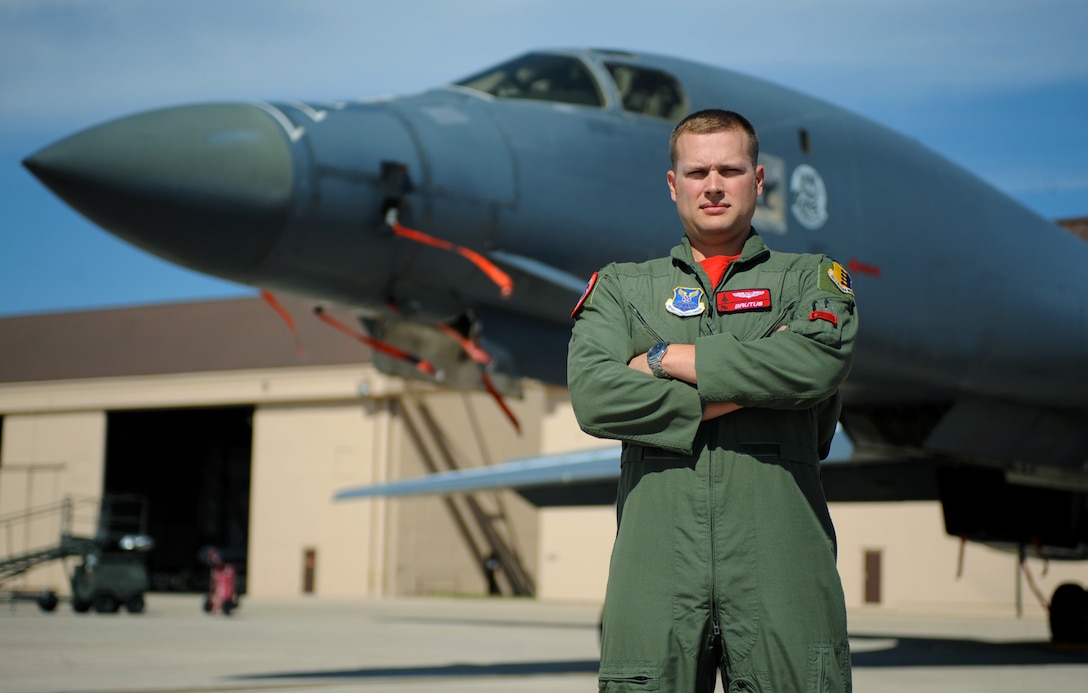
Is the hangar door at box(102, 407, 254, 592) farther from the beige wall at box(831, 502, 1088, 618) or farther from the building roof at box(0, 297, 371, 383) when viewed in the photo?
the beige wall at box(831, 502, 1088, 618)

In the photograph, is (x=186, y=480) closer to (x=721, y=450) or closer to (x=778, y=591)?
(x=721, y=450)

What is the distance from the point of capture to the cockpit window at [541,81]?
6.67 metres

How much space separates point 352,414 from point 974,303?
20997 millimetres

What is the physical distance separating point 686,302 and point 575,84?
14.7 feet

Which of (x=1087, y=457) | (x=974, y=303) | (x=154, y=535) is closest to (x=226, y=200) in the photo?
(x=974, y=303)

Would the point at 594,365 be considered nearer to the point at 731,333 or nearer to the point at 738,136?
the point at 731,333

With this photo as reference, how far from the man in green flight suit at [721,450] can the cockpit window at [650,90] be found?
173 inches

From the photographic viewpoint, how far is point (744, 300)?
2502 millimetres

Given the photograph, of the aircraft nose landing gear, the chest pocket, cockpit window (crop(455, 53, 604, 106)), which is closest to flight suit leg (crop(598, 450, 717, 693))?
the chest pocket

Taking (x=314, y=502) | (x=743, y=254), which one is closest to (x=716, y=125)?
(x=743, y=254)

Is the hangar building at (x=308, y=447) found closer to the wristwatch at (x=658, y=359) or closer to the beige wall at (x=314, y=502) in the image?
the beige wall at (x=314, y=502)

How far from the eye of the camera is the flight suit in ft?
7.54

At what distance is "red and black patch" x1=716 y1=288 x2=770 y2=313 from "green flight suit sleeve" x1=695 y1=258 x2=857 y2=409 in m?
0.09

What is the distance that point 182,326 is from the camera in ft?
99.2
